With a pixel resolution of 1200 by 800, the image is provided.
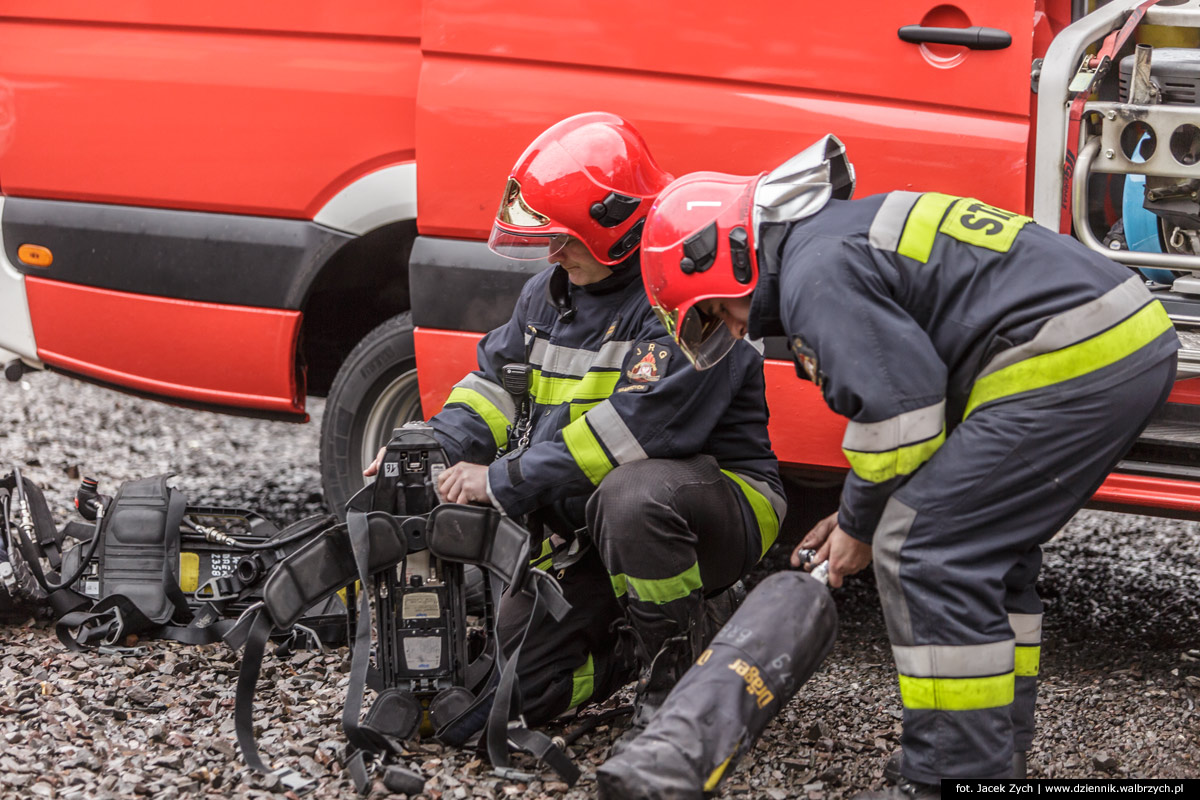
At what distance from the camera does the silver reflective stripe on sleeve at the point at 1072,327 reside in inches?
88.7

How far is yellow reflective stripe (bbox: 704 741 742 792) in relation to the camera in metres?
2.20

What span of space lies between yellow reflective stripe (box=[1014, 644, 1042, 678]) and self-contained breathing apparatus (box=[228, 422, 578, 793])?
932mm

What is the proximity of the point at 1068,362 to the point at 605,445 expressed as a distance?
38.6 inches

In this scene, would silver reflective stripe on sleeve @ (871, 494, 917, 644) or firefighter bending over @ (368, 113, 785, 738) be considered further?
firefighter bending over @ (368, 113, 785, 738)

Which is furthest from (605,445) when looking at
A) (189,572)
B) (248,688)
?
(189,572)

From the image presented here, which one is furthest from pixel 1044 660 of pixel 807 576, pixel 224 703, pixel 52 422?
pixel 52 422

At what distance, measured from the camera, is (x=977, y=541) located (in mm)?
2291

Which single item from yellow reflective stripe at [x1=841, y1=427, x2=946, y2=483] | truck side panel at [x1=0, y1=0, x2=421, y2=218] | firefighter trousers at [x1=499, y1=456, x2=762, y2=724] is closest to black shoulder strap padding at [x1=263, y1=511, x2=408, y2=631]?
firefighter trousers at [x1=499, y1=456, x2=762, y2=724]

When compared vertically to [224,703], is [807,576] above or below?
above

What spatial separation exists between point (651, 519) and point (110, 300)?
2024mm

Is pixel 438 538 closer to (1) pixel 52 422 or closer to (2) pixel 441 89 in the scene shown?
(2) pixel 441 89

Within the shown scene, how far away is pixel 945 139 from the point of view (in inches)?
121

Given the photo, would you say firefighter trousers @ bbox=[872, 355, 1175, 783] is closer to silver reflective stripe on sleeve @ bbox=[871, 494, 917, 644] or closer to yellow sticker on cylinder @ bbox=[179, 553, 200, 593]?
silver reflective stripe on sleeve @ bbox=[871, 494, 917, 644]

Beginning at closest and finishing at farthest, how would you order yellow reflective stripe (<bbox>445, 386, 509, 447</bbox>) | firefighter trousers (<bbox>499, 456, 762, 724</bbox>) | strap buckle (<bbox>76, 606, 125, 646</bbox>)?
firefighter trousers (<bbox>499, 456, 762, 724</bbox>), yellow reflective stripe (<bbox>445, 386, 509, 447</bbox>), strap buckle (<bbox>76, 606, 125, 646</bbox>)
